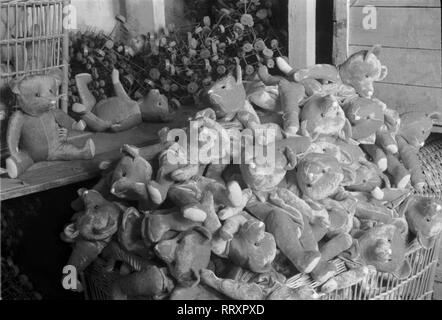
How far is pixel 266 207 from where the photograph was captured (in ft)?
4.07

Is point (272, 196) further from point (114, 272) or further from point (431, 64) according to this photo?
point (431, 64)

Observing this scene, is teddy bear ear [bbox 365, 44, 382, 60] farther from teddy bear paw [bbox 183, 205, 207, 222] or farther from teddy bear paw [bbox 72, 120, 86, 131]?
teddy bear paw [bbox 72, 120, 86, 131]

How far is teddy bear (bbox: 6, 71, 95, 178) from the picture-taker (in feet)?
5.06

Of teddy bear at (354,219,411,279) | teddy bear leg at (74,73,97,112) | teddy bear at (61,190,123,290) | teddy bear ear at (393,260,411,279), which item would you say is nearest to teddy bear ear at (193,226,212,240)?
teddy bear at (61,190,123,290)

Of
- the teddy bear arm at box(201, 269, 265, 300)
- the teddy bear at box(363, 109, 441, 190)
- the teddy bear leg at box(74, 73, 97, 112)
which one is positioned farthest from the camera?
the teddy bear leg at box(74, 73, 97, 112)

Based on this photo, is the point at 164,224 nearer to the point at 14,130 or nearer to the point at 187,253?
the point at 187,253

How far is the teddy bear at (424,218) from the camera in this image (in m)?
1.41

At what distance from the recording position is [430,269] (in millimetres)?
1548

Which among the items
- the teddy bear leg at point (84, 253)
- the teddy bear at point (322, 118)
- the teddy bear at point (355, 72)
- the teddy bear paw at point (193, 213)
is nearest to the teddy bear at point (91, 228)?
the teddy bear leg at point (84, 253)

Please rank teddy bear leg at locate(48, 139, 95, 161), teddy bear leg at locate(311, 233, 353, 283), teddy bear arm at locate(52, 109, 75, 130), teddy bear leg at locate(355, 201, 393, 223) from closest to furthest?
1. teddy bear leg at locate(311, 233, 353, 283)
2. teddy bear leg at locate(355, 201, 393, 223)
3. teddy bear leg at locate(48, 139, 95, 161)
4. teddy bear arm at locate(52, 109, 75, 130)

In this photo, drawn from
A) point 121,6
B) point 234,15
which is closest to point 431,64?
point 234,15

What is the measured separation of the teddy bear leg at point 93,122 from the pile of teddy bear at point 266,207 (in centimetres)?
42

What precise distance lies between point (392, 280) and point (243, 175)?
448 mm

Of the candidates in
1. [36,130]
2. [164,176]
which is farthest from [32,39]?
[164,176]
